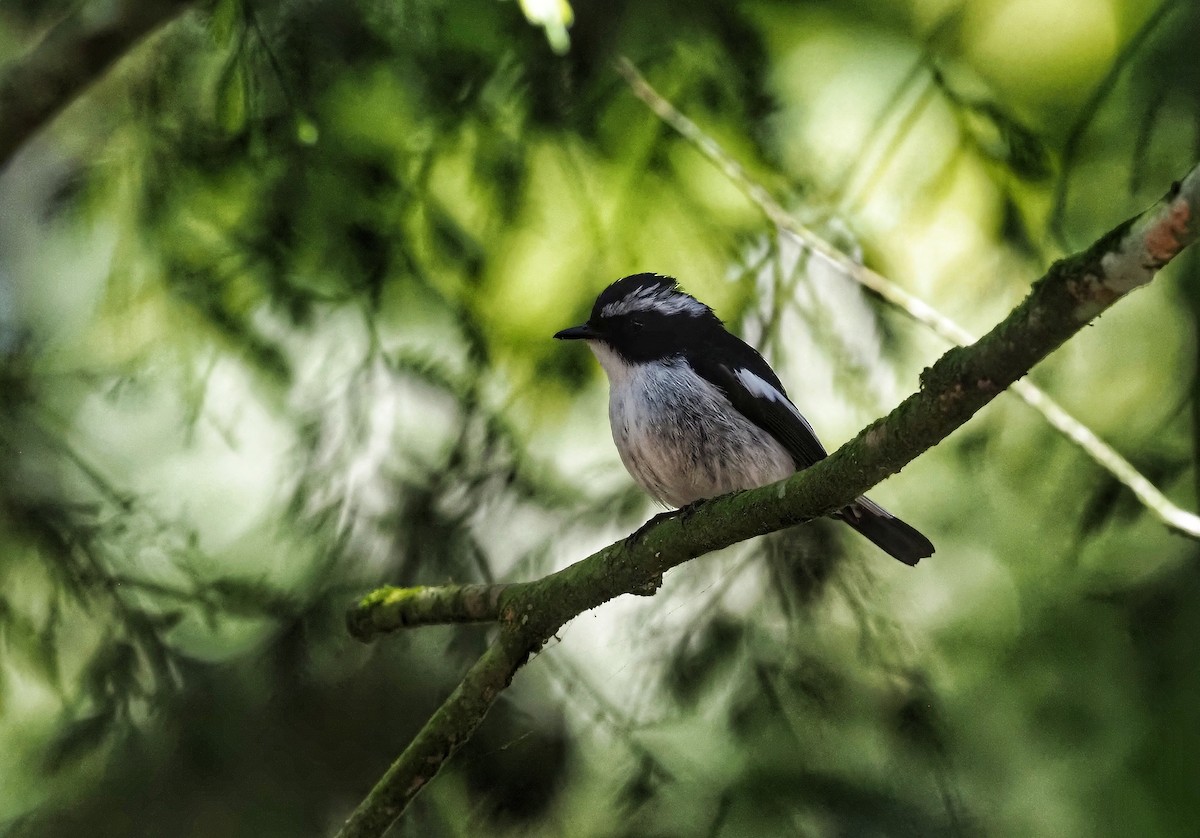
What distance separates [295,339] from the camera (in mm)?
3729

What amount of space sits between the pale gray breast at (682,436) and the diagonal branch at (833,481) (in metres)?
0.47

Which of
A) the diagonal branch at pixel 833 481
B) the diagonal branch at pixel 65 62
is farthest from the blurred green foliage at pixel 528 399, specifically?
the diagonal branch at pixel 833 481

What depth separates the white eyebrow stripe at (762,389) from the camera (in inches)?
129

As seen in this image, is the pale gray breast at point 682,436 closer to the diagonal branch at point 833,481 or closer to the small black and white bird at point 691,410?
the small black and white bird at point 691,410

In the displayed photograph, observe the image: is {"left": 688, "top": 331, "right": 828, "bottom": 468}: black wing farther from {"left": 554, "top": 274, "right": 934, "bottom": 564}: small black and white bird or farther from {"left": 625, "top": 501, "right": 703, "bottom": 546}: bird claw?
{"left": 625, "top": 501, "right": 703, "bottom": 546}: bird claw

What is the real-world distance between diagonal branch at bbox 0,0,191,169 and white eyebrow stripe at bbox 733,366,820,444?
6.15ft

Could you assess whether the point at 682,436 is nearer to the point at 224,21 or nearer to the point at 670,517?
the point at 670,517

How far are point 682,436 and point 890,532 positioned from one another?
→ 628 mm

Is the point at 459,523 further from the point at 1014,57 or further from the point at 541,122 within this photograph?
the point at 1014,57

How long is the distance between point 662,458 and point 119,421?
6.27ft

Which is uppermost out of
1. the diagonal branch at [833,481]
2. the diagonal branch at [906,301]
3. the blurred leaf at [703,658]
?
the diagonal branch at [906,301]

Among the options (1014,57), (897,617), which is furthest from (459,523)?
(1014,57)

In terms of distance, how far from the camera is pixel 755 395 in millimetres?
3268

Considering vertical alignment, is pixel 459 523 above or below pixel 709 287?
below
